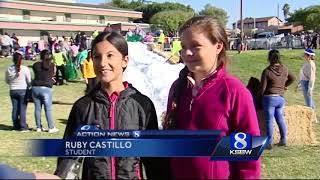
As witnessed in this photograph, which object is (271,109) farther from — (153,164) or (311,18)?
(311,18)

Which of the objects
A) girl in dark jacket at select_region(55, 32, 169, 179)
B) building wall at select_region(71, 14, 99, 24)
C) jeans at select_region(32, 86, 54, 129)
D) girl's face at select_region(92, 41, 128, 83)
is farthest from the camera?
building wall at select_region(71, 14, 99, 24)

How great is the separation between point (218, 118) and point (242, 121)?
0.11 meters

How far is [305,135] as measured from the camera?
9.18 metres

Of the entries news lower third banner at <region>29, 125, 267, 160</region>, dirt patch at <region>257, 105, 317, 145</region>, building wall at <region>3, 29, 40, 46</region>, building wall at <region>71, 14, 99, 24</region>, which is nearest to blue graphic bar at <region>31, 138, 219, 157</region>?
news lower third banner at <region>29, 125, 267, 160</region>

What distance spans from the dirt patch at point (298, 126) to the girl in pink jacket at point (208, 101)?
6.94m

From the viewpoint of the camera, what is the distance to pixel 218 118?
7.29 feet

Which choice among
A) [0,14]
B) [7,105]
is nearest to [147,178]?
[7,105]

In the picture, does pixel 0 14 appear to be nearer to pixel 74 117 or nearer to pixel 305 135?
pixel 305 135

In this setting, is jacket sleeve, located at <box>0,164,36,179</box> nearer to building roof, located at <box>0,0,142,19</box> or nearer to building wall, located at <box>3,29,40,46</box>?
building wall, located at <box>3,29,40,46</box>

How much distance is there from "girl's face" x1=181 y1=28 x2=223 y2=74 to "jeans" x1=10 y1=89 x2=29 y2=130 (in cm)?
900

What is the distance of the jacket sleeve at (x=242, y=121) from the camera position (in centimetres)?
213

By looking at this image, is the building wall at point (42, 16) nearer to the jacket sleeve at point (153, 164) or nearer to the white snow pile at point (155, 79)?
the white snow pile at point (155, 79)

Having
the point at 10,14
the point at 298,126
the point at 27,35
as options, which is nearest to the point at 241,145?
the point at 298,126

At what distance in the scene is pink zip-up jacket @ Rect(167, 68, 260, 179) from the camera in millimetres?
2139
